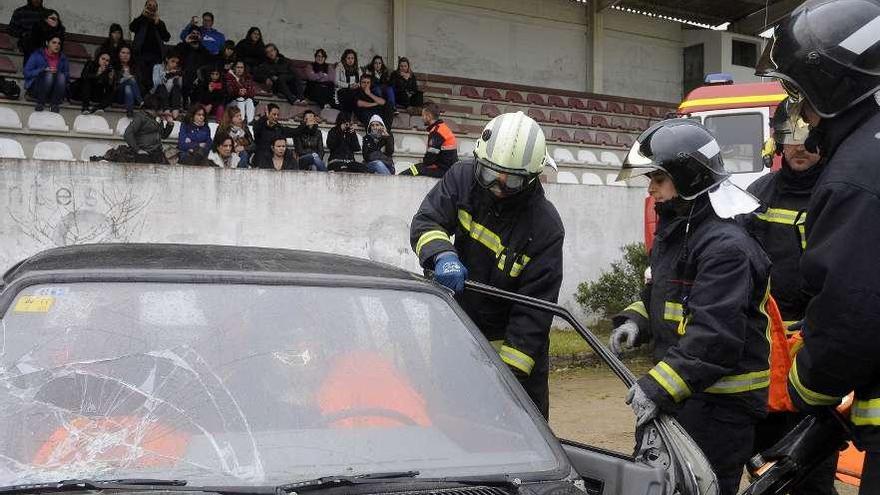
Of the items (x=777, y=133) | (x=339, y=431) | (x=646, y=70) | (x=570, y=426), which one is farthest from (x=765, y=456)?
(x=646, y=70)

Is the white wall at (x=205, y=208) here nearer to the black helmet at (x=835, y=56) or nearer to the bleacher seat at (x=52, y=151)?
the bleacher seat at (x=52, y=151)

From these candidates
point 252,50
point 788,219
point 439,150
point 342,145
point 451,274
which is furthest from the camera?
point 252,50

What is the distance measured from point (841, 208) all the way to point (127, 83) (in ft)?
30.3

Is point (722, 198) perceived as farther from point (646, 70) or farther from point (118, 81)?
point (646, 70)

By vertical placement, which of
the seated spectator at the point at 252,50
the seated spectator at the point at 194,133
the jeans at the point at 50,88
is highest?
the seated spectator at the point at 252,50

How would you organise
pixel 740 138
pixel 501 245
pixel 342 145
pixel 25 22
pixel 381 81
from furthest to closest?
pixel 381 81 → pixel 342 145 → pixel 25 22 → pixel 740 138 → pixel 501 245

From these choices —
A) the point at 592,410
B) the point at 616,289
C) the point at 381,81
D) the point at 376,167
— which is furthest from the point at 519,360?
the point at 381,81

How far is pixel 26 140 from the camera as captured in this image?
29.8 ft

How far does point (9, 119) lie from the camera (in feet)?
29.6

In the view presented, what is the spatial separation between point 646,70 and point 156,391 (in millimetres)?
16614

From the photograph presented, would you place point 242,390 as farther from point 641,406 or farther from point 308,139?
point 308,139

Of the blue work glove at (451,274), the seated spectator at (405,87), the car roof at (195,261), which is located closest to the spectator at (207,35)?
the seated spectator at (405,87)

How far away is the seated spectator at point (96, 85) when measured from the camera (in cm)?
944

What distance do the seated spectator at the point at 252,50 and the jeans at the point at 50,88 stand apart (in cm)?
247
